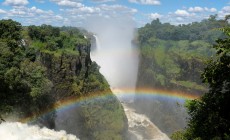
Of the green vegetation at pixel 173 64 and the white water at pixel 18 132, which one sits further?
the green vegetation at pixel 173 64

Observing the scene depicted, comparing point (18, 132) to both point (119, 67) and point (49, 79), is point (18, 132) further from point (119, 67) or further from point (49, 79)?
point (119, 67)

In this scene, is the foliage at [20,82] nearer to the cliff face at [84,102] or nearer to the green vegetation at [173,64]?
the cliff face at [84,102]

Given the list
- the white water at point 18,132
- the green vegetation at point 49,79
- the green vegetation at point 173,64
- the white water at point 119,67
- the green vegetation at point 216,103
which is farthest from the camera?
the white water at point 119,67

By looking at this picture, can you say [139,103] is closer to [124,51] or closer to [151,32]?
[124,51]

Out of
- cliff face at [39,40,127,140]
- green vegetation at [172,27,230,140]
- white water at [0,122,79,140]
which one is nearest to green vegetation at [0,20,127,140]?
cliff face at [39,40,127,140]

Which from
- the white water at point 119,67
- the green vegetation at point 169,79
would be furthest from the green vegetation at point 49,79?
the white water at point 119,67

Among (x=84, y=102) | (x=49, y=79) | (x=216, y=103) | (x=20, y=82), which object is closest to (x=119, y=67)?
(x=84, y=102)

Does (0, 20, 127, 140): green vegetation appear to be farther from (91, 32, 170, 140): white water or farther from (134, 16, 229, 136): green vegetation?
(91, 32, 170, 140): white water
